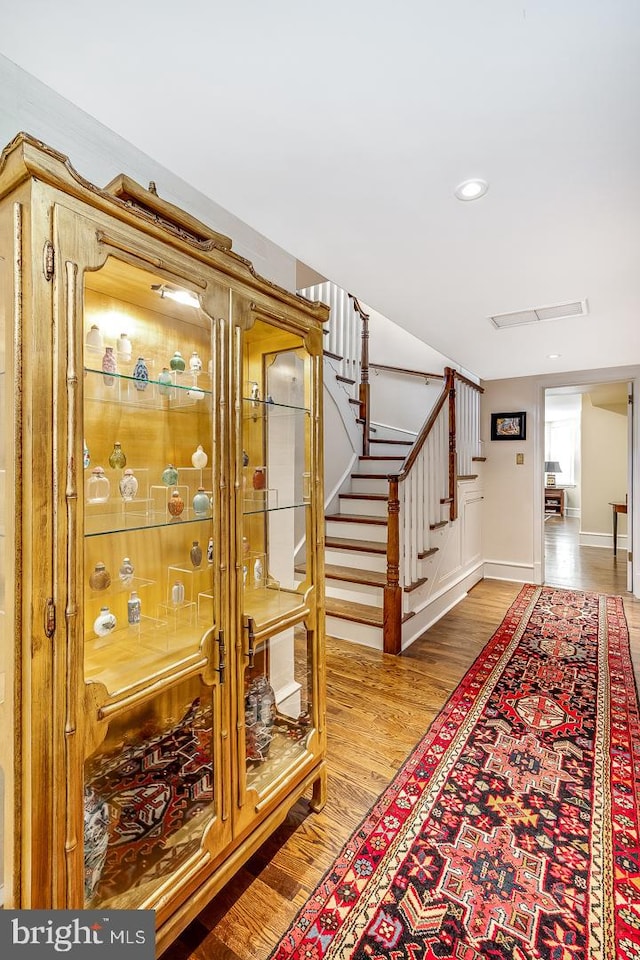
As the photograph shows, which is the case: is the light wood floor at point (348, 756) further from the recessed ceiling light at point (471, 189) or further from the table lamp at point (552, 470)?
the table lamp at point (552, 470)

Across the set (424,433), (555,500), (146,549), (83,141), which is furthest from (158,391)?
(555,500)

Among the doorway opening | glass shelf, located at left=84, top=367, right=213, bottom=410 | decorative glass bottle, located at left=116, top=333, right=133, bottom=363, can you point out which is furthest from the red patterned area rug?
the doorway opening

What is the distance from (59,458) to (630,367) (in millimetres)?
5260

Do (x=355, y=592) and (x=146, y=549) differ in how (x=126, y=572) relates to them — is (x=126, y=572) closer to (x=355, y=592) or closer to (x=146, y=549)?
(x=146, y=549)

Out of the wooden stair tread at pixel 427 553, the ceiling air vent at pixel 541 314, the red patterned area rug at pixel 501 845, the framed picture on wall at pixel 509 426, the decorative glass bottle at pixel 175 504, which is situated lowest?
the red patterned area rug at pixel 501 845

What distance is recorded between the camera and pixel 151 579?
133 centimetres

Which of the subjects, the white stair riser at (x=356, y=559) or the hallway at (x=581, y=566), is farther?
the hallway at (x=581, y=566)

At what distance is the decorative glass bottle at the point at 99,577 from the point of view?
1116mm

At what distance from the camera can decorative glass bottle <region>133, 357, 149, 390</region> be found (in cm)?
123

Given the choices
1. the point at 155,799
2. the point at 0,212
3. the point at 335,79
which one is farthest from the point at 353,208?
the point at 155,799

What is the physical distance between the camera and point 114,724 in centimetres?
119

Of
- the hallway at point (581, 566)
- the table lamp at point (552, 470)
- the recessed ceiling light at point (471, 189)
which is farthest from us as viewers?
the table lamp at point (552, 470)

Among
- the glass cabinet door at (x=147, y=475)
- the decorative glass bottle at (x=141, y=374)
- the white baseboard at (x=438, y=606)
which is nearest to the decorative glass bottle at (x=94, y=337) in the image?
the glass cabinet door at (x=147, y=475)

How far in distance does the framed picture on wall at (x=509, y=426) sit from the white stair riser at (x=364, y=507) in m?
2.12
